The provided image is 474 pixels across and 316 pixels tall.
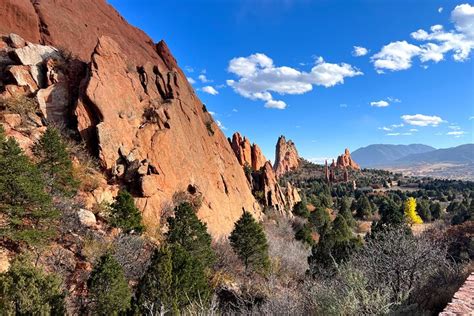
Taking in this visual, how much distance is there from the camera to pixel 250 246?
29.0 m

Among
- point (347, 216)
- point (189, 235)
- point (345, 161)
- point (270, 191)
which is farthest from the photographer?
point (345, 161)

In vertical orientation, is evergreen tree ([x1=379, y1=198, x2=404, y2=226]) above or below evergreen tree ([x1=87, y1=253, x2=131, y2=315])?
below

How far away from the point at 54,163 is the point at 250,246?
55.3ft

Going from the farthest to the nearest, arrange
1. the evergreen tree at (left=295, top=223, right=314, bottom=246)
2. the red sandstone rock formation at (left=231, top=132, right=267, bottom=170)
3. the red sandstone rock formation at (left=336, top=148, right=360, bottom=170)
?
the red sandstone rock formation at (left=336, top=148, right=360, bottom=170), the red sandstone rock formation at (left=231, top=132, right=267, bottom=170), the evergreen tree at (left=295, top=223, right=314, bottom=246)

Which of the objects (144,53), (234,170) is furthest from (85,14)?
(234,170)

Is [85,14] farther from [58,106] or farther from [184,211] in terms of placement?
[184,211]

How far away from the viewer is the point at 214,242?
34.5 metres

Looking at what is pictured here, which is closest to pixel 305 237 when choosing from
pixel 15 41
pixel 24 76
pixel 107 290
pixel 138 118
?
pixel 138 118

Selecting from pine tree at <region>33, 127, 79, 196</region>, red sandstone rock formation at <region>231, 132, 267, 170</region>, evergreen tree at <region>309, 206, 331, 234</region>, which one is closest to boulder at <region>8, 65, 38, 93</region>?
pine tree at <region>33, 127, 79, 196</region>

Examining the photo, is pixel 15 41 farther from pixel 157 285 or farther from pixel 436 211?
pixel 436 211

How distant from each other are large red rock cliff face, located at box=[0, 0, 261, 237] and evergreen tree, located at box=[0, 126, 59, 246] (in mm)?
12371

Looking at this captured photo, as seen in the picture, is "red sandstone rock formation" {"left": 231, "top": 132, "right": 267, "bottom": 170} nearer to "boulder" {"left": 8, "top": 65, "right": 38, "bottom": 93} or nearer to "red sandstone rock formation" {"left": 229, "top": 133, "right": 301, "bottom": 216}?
"red sandstone rock formation" {"left": 229, "top": 133, "right": 301, "bottom": 216}

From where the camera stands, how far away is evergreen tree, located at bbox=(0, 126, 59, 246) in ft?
53.4

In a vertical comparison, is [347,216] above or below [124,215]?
below
